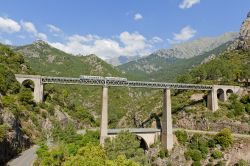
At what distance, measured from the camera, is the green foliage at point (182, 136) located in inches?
3179

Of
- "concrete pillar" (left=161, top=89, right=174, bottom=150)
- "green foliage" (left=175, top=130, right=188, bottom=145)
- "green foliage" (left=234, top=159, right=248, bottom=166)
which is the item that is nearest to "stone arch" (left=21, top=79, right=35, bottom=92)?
"concrete pillar" (left=161, top=89, right=174, bottom=150)

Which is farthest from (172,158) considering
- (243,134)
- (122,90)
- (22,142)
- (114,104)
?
(122,90)

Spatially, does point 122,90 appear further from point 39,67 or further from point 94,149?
point 94,149

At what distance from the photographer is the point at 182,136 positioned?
8112 cm

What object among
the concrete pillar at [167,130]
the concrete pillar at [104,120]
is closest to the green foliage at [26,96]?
the concrete pillar at [104,120]

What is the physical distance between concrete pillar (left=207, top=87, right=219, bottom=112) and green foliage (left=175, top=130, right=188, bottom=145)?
17.1m

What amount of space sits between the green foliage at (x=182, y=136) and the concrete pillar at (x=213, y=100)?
17114 mm

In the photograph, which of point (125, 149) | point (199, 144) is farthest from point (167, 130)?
point (125, 149)

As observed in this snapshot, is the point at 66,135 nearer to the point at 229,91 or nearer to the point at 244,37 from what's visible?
the point at 229,91

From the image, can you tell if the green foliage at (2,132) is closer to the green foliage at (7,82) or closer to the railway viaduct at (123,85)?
the green foliage at (7,82)

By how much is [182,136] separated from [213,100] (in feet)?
67.0

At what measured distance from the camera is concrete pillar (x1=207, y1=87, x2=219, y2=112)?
93.1m

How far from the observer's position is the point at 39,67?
18338 centimetres

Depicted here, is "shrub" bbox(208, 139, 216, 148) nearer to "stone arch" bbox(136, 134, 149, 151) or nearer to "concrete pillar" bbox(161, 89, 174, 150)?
"concrete pillar" bbox(161, 89, 174, 150)
